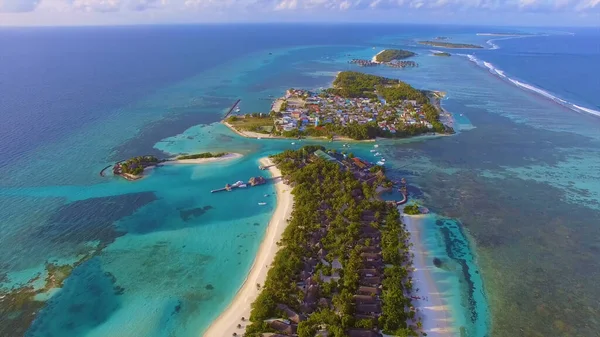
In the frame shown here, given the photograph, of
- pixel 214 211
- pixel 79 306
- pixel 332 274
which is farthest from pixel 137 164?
→ pixel 332 274

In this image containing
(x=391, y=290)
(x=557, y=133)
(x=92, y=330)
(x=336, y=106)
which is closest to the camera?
(x=92, y=330)

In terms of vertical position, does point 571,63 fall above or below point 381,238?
above

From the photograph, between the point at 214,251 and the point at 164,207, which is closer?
the point at 214,251

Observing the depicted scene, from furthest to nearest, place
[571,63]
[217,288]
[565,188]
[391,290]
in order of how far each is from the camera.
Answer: [571,63] < [565,188] < [217,288] < [391,290]

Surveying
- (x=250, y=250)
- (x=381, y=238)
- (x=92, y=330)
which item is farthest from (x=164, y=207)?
(x=381, y=238)

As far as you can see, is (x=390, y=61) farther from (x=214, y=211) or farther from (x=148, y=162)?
(x=214, y=211)

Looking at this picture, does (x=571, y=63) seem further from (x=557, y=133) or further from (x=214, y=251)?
(x=214, y=251)

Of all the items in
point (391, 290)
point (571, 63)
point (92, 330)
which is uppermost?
point (571, 63)
